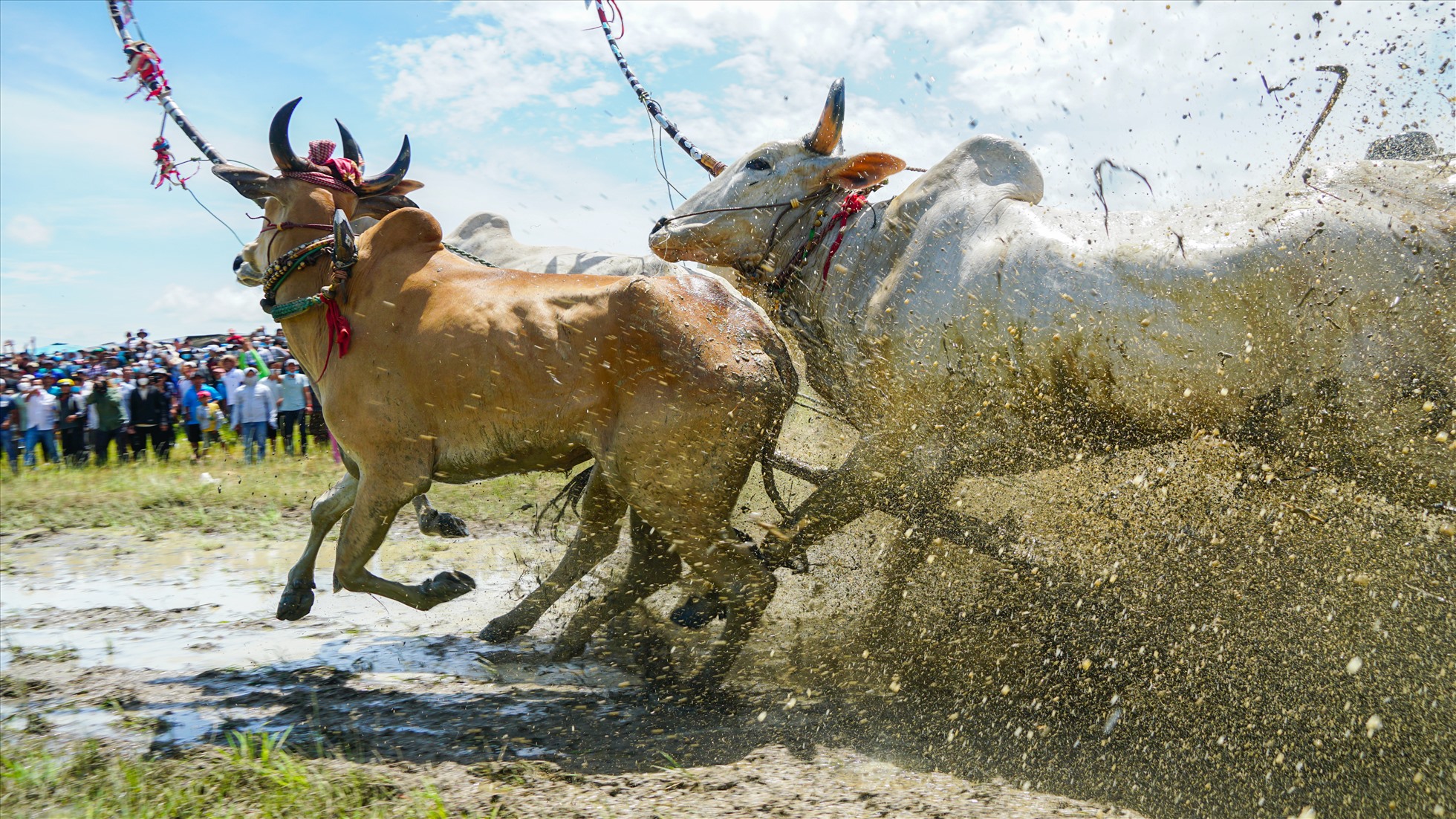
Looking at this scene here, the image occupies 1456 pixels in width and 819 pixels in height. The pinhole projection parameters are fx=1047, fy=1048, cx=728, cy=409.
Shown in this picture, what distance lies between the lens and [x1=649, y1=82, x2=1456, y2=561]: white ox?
3.49 metres

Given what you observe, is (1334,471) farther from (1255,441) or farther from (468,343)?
(468,343)

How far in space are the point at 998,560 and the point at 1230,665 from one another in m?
0.93

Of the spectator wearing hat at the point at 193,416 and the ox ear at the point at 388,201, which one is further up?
the ox ear at the point at 388,201

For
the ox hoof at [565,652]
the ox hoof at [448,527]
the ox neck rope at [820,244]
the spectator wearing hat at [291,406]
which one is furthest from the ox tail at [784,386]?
the spectator wearing hat at [291,406]

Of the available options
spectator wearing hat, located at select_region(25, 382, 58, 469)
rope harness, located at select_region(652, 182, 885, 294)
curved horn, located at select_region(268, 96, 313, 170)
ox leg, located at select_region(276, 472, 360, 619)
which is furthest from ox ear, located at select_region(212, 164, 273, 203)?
spectator wearing hat, located at select_region(25, 382, 58, 469)

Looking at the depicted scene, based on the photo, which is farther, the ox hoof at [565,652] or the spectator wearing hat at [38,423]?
the spectator wearing hat at [38,423]

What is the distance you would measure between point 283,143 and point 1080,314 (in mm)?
3475

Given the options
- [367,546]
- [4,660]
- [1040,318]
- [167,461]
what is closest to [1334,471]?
[1040,318]

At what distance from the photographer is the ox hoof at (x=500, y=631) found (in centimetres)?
476

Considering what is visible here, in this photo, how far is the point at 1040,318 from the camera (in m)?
3.89

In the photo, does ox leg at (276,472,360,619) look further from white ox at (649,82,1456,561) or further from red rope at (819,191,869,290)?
red rope at (819,191,869,290)

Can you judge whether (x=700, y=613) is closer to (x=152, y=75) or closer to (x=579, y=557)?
(x=579, y=557)

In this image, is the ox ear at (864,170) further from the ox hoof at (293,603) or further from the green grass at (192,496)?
the green grass at (192,496)

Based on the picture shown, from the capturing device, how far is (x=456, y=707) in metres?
4.10
